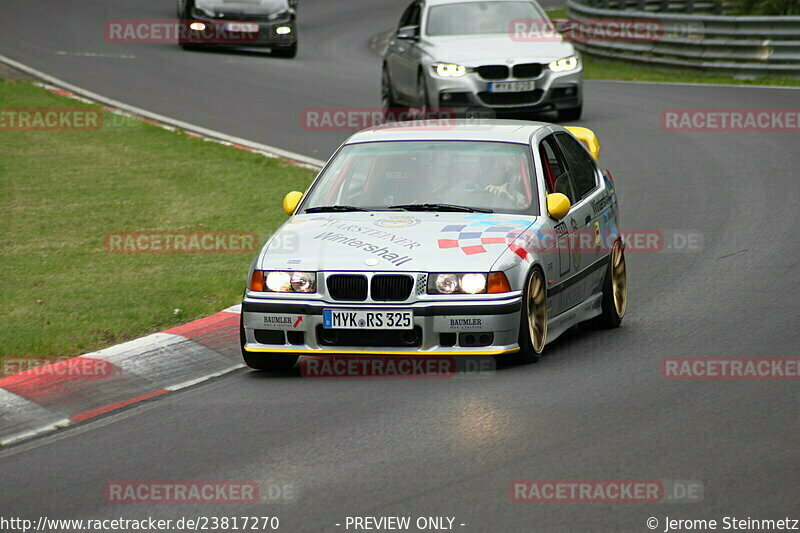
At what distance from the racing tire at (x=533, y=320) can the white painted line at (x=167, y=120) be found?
823cm

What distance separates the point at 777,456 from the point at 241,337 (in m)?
3.43

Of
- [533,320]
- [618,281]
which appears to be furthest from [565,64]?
[533,320]

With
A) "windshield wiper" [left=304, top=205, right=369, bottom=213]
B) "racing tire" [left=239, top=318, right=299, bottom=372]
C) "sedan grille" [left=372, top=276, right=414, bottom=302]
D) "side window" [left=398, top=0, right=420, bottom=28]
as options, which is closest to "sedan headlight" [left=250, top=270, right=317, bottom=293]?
"racing tire" [left=239, top=318, right=299, bottom=372]

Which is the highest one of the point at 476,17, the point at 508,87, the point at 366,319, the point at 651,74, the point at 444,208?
the point at 476,17

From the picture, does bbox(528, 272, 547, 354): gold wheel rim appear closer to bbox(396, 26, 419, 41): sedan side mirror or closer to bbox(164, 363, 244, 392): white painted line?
bbox(164, 363, 244, 392): white painted line

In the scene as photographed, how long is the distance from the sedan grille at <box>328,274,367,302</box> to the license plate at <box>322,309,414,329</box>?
0.28ft

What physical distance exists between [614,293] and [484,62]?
9.60 metres

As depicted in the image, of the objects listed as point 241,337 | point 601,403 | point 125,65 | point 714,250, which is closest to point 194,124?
point 125,65

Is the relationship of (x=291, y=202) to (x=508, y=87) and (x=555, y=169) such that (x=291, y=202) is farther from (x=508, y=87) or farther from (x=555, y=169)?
(x=508, y=87)

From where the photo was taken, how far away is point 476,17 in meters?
20.5

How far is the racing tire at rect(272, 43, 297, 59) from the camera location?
30656mm

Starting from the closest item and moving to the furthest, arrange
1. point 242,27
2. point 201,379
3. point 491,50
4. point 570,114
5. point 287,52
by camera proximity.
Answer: point 201,379, point 491,50, point 570,114, point 242,27, point 287,52

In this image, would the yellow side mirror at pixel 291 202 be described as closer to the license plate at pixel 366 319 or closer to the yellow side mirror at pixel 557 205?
the license plate at pixel 366 319

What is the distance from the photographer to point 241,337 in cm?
875
